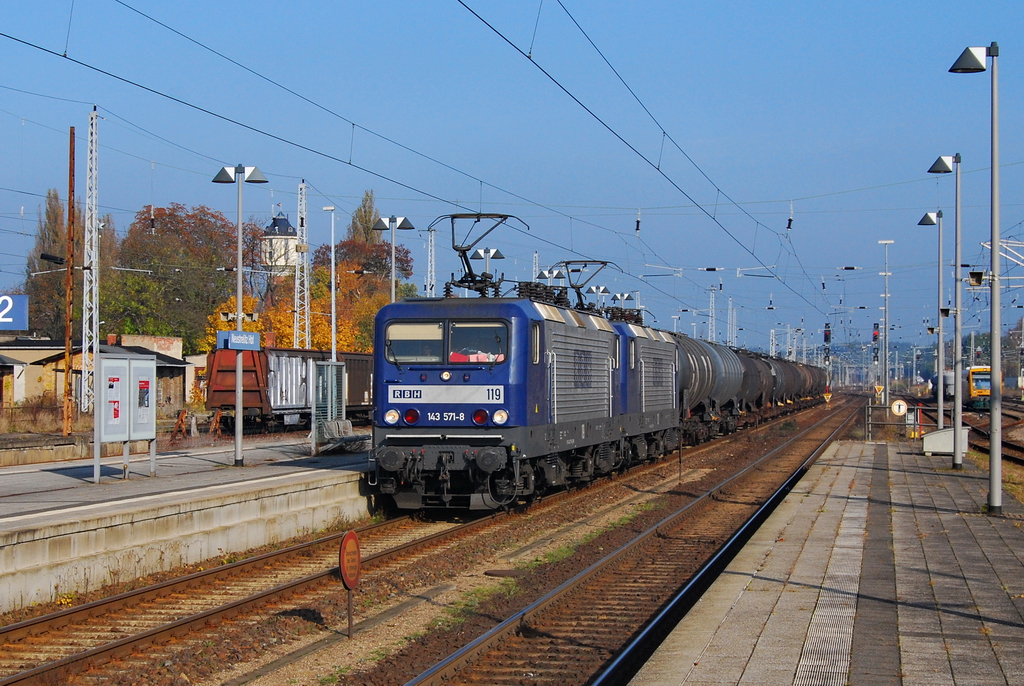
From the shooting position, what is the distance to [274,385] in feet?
121

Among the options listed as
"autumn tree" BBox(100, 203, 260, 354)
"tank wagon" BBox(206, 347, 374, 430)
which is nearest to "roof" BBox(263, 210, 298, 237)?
"autumn tree" BBox(100, 203, 260, 354)

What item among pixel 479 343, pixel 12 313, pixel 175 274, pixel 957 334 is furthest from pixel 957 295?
pixel 175 274

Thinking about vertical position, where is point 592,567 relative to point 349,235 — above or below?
below

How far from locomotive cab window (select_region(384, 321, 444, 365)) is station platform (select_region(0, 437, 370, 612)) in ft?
7.55

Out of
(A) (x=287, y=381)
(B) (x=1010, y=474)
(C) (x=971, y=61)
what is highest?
(C) (x=971, y=61)

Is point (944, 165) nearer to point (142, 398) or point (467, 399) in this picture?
point (467, 399)

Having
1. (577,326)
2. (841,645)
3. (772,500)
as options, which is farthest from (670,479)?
(841,645)

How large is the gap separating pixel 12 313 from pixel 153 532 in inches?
1051

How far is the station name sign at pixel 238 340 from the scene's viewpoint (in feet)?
67.5

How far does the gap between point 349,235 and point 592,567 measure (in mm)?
85905

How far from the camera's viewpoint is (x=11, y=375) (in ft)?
136

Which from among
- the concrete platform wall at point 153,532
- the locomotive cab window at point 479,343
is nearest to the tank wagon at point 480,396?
the locomotive cab window at point 479,343

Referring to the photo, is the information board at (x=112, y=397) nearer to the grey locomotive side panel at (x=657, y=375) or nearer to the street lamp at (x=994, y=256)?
the grey locomotive side panel at (x=657, y=375)

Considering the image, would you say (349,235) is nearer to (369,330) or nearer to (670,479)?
(369,330)
